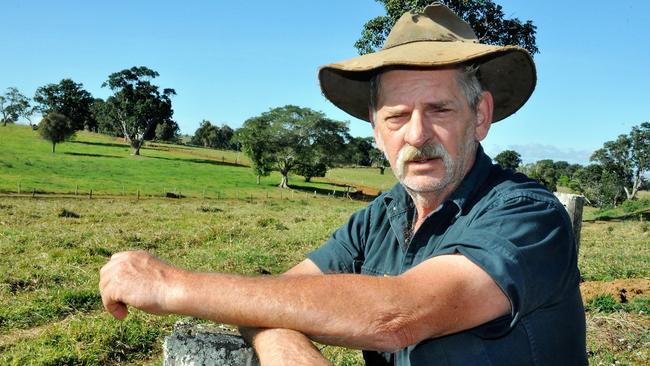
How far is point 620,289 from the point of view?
387 inches

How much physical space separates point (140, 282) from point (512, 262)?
1485 mm

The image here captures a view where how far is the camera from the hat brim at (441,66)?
9.12 ft

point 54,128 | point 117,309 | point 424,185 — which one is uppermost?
point 54,128

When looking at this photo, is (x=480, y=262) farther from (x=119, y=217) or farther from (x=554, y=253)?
(x=119, y=217)

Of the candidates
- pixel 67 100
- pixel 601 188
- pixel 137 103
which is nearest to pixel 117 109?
pixel 137 103

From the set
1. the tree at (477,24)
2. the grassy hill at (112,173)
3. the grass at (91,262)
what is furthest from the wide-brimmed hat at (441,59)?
the grassy hill at (112,173)

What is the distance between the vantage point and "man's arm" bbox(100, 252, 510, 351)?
6.81 ft

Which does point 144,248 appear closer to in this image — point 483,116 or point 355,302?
point 483,116

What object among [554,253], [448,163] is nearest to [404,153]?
[448,163]

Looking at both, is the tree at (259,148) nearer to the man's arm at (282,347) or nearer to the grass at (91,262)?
the grass at (91,262)

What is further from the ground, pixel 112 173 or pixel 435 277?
pixel 435 277

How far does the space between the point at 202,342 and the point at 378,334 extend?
2.20 feet

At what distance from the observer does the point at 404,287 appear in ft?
6.91

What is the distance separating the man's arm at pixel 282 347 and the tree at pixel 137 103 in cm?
9534
